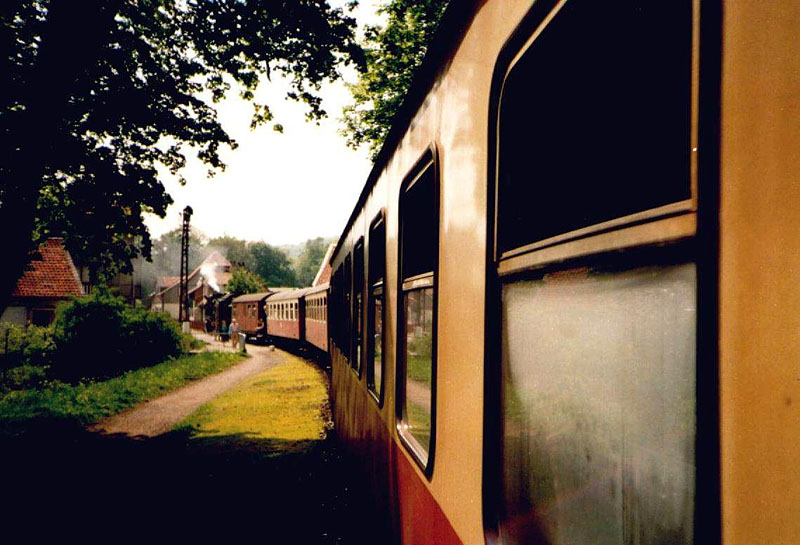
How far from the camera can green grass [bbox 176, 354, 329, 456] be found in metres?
9.13

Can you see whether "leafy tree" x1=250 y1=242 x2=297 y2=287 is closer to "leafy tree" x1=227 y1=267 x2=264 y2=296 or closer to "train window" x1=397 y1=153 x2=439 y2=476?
"leafy tree" x1=227 y1=267 x2=264 y2=296

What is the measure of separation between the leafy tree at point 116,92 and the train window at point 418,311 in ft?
19.1

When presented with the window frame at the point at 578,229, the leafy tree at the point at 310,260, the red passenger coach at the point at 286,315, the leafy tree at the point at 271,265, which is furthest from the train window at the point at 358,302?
the leafy tree at the point at 310,260

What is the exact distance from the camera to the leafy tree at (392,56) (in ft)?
53.3

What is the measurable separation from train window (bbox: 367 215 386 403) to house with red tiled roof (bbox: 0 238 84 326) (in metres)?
31.6

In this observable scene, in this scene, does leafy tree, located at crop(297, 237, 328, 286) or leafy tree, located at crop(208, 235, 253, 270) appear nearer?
leafy tree, located at crop(208, 235, 253, 270)

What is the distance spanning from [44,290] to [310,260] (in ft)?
331

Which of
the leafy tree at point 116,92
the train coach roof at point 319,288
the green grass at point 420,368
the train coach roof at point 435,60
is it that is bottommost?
the green grass at point 420,368

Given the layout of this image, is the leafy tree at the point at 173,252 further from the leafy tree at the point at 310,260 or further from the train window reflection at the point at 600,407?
the train window reflection at the point at 600,407

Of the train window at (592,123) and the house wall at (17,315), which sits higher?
the train window at (592,123)

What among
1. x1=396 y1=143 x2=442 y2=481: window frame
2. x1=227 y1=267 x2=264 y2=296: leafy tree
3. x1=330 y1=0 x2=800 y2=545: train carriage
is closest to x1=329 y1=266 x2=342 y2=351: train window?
x1=396 y1=143 x2=442 y2=481: window frame

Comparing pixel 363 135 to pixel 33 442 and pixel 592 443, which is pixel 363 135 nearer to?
pixel 33 442

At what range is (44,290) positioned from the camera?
3114 cm

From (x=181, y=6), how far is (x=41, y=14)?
206 centimetres
